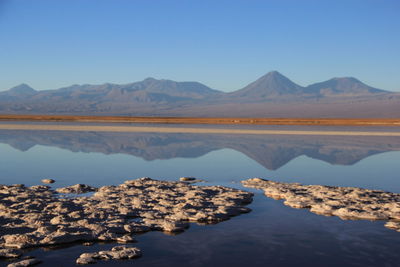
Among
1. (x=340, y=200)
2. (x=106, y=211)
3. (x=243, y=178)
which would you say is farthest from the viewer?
(x=243, y=178)

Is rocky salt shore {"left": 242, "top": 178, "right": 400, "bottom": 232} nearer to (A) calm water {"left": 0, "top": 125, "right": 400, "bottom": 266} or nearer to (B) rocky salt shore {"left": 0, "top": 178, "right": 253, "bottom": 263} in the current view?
(A) calm water {"left": 0, "top": 125, "right": 400, "bottom": 266}

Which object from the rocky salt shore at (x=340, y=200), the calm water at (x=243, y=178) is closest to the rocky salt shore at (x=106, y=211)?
the calm water at (x=243, y=178)

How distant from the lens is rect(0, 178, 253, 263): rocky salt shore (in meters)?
7.59

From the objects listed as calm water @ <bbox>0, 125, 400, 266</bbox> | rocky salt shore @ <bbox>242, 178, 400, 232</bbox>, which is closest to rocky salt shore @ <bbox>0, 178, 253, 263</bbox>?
calm water @ <bbox>0, 125, 400, 266</bbox>

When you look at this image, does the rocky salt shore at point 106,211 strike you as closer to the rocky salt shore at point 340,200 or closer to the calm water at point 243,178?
the calm water at point 243,178

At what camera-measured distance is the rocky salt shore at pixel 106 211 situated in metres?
7.59

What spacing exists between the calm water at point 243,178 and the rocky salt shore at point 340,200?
310 mm

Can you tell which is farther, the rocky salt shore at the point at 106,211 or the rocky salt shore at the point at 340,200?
the rocky salt shore at the point at 340,200

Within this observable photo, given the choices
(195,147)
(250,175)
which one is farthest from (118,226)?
(195,147)

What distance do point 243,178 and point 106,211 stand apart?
5.70 m

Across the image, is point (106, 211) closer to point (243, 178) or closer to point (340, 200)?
point (340, 200)

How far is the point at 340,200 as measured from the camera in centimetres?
1047

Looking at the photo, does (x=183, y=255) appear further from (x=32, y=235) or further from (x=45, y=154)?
(x=45, y=154)

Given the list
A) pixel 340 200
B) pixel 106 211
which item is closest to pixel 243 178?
pixel 340 200
